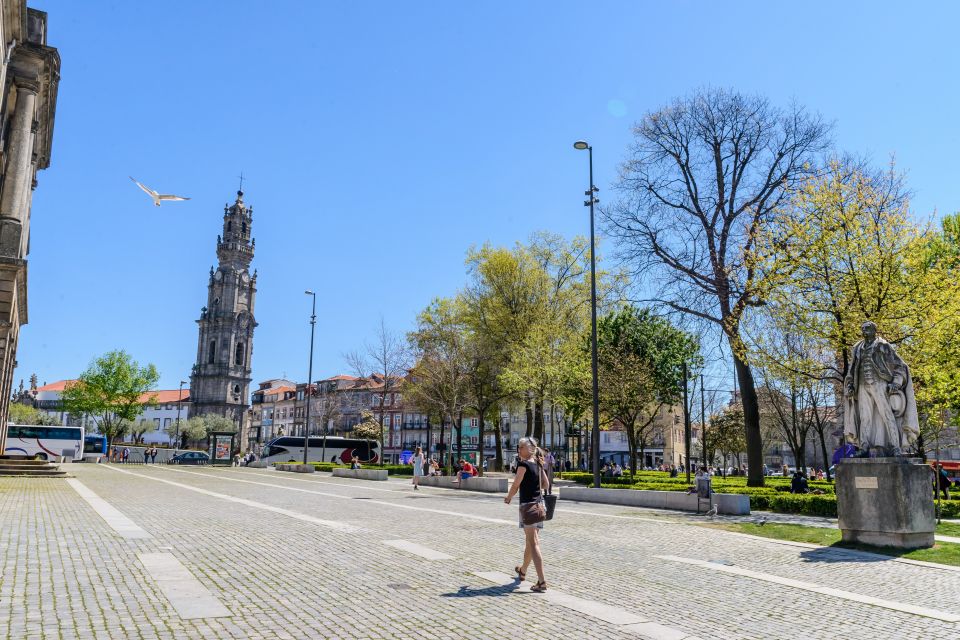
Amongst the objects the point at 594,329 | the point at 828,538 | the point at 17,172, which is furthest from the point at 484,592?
the point at 17,172

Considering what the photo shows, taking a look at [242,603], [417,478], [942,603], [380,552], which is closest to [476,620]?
[242,603]

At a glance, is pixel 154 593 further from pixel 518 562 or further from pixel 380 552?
pixel 518 562

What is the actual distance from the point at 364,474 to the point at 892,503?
2657cm

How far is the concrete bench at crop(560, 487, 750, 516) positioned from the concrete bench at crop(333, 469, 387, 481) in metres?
12.7

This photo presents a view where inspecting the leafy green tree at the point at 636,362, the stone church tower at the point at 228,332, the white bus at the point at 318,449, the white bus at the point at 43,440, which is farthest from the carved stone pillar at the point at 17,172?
the stone church tower at the point at 228,332

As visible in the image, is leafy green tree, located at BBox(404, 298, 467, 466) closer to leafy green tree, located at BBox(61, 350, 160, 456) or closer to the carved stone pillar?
the carved stone pillar

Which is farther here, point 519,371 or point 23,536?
point 519,371

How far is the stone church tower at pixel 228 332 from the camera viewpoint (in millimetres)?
114312

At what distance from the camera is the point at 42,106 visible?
33.6 m

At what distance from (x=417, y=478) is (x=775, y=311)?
14.7 meters

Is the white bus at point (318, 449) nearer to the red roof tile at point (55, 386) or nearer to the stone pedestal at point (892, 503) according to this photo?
the stone pedestal at point (892, 503)

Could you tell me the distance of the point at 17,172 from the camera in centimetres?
2853

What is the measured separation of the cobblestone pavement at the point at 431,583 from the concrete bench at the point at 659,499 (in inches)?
173

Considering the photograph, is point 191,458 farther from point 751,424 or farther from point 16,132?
point 751,424
